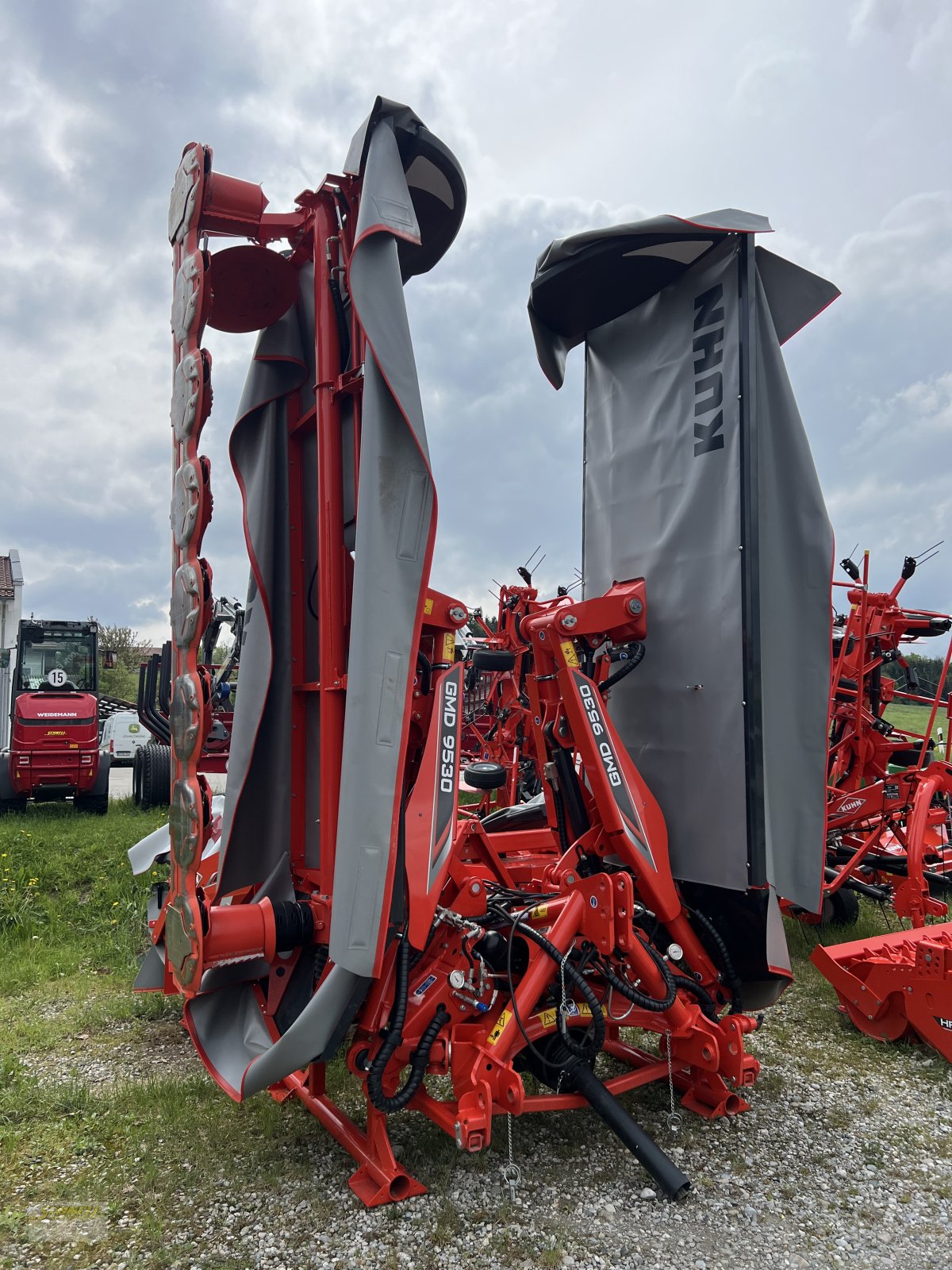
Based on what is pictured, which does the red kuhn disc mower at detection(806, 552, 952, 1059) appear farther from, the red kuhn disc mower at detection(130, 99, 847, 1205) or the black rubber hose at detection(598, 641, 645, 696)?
the black rubber hose at detection(598, 641, 645, 696)

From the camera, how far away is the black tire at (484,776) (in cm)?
397

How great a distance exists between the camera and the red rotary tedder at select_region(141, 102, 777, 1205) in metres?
2.79

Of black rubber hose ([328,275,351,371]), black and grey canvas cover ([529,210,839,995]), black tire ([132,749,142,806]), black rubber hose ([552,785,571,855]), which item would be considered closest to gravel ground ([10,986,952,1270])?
black and grey canvas cover ([529,210,839,995])

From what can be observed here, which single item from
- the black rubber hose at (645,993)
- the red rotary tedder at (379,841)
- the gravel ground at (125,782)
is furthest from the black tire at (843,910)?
the gravel ground at (125,782)

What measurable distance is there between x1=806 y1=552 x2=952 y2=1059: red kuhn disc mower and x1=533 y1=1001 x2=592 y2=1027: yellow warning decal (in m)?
2.06

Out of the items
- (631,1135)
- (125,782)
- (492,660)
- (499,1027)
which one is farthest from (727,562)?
(125,782)

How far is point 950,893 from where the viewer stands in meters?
8.16

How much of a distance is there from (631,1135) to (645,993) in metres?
0.52

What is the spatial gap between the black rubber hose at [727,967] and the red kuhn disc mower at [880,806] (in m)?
1.27

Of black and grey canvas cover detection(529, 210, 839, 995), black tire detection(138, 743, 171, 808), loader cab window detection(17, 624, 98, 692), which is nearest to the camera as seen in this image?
black and grey canvas cover detection(529, 210, 839, 995)

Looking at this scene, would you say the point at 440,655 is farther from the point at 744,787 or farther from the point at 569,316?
the point at 569,316

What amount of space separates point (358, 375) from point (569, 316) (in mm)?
1850

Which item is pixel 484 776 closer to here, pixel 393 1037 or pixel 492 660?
pixel 492 660

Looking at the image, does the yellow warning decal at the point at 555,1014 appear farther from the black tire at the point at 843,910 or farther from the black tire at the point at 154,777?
the black tire at the point at 154,777
